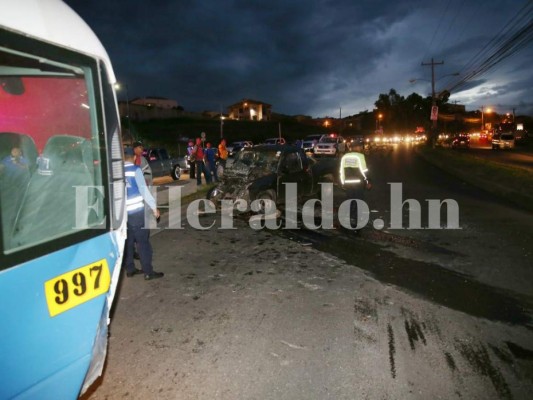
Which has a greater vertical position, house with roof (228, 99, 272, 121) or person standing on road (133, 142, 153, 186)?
house with roof (228, 99, 272, 121)

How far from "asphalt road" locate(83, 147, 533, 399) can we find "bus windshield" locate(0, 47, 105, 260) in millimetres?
1505

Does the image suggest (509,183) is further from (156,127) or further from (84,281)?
(156,127)

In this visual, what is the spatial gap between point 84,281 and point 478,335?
3.66 meters

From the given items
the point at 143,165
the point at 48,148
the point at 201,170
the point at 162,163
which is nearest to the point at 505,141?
the point at 162,163

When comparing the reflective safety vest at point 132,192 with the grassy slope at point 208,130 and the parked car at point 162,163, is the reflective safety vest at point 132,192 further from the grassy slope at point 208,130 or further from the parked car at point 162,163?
the grassy slope at point 208,130

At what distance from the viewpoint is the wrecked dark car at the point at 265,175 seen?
923 cm

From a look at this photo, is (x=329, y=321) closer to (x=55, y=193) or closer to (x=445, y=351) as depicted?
(x=445, y=351)

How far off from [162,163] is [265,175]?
9.07 meters

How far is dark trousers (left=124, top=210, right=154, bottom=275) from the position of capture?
16.7 feet

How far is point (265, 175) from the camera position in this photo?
9.49m

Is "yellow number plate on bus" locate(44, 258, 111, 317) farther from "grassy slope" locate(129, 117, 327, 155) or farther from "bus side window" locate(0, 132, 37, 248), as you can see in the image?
"grassy slope" locate(129, 117, 327, 155)

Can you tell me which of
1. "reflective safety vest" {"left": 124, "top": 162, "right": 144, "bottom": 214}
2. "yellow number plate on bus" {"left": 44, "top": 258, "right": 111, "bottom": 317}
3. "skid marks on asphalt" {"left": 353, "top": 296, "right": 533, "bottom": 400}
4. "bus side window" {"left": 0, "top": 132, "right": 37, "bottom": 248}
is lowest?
"skid marks on asphalt" {"left": 353, "top": 296, "right": 533, "bottom": 400}

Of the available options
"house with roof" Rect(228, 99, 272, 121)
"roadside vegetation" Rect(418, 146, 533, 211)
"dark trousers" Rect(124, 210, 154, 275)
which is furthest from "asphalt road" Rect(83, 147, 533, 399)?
"house with roof" Rect(228, 99, 272, 121)

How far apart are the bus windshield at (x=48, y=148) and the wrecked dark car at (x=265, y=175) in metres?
6.53
